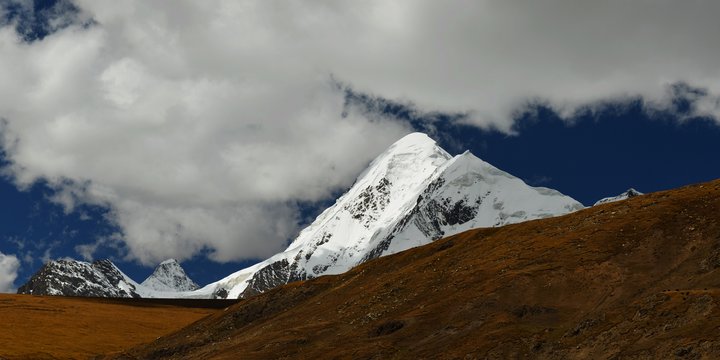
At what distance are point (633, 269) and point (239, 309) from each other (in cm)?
5433

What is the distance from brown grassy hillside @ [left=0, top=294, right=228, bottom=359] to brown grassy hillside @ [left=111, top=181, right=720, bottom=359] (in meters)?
20.2

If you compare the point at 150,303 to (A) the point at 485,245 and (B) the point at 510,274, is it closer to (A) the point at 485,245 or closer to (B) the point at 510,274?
(A) the point at 485,245

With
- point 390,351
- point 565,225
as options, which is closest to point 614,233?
point 565,225

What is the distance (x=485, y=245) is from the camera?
94062 mm

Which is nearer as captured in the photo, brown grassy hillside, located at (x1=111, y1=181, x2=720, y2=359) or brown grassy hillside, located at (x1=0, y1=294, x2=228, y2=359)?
brown grassy hillside, located at (x1=111, y1=181, x2=720, y2=359)

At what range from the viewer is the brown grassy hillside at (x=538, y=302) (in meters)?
52.4

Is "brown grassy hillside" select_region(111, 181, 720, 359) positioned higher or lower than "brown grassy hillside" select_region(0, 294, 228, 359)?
lower

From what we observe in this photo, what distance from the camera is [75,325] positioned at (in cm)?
14012

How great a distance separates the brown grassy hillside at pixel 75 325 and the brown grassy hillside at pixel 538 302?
20201 millimetres

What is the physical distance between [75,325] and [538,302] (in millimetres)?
100758

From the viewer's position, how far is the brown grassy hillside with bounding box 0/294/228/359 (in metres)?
113

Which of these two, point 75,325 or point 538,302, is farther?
point 75,325

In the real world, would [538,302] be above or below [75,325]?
below

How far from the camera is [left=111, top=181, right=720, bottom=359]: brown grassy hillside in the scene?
52.4m
